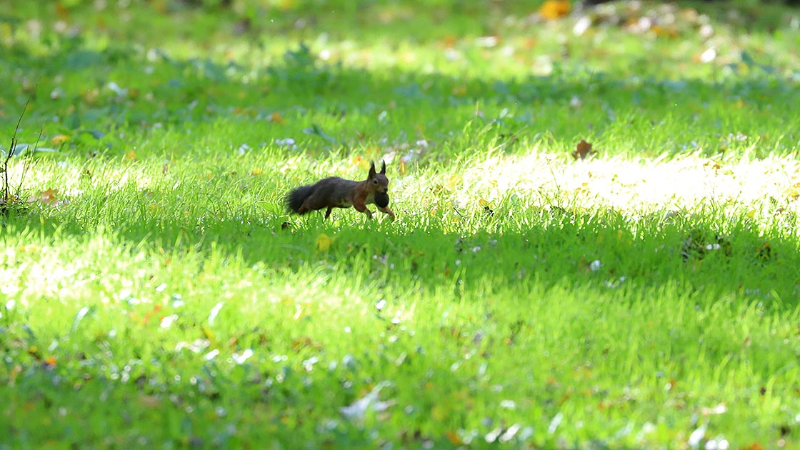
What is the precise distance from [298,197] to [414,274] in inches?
40.2

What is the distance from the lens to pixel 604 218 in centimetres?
526

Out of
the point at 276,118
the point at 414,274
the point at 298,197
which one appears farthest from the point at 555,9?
the point at 414,274

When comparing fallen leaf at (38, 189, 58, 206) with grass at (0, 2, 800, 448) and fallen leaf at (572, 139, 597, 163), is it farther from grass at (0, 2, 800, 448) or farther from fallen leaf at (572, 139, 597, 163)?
fallen leaf at (572, 139, 597, 163)

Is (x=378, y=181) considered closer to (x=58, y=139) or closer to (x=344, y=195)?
(x=344, y=195)

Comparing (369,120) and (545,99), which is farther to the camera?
(545,99)

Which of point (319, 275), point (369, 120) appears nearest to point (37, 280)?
point (319, 275)

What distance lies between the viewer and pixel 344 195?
4996 mm

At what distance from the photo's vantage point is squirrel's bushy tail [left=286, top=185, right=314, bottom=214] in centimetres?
520

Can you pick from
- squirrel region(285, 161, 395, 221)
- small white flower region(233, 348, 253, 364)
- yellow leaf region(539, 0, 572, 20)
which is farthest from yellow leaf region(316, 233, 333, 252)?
yellow leaf region(539, 0, 572, 20)

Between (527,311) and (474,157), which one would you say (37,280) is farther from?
(474,157)

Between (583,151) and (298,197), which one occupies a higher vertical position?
(298,197)

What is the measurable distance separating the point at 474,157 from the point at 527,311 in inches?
100

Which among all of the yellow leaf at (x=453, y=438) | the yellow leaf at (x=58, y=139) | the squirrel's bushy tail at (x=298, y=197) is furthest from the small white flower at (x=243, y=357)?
the yellow leaf at (x=58, y=139)

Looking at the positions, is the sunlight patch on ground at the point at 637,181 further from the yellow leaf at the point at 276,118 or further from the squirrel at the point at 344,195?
the yellow leaf at the point at 276,118
